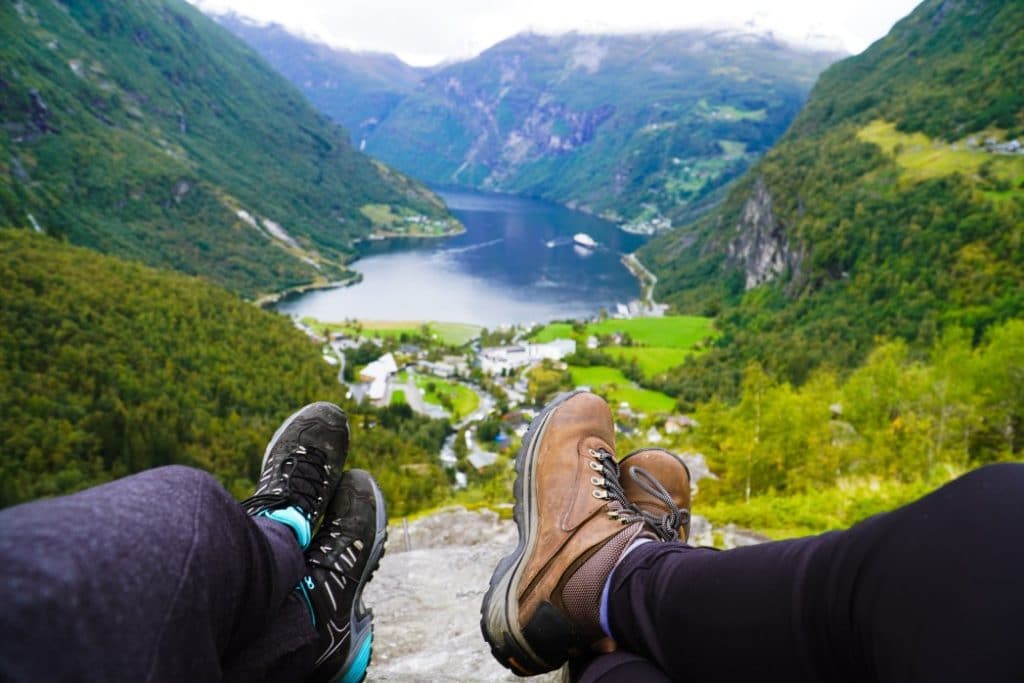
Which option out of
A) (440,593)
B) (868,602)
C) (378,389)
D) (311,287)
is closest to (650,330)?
(378,389)

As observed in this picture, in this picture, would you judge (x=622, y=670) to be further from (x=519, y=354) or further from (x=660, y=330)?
(x=660, y=330)

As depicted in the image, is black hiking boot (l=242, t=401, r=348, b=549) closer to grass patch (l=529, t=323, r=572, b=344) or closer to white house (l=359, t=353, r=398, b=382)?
white house (l=359, t=353, r=398, b=382)

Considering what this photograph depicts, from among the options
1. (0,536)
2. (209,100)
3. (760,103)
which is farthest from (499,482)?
(760,103)

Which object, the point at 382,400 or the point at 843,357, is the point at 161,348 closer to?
the point at 382,400

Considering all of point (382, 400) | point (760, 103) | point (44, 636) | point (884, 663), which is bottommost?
point (382, 400)

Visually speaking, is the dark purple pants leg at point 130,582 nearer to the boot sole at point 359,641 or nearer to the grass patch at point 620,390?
the boot sole at point 359,641

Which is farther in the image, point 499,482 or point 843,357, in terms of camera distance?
point 843,357
